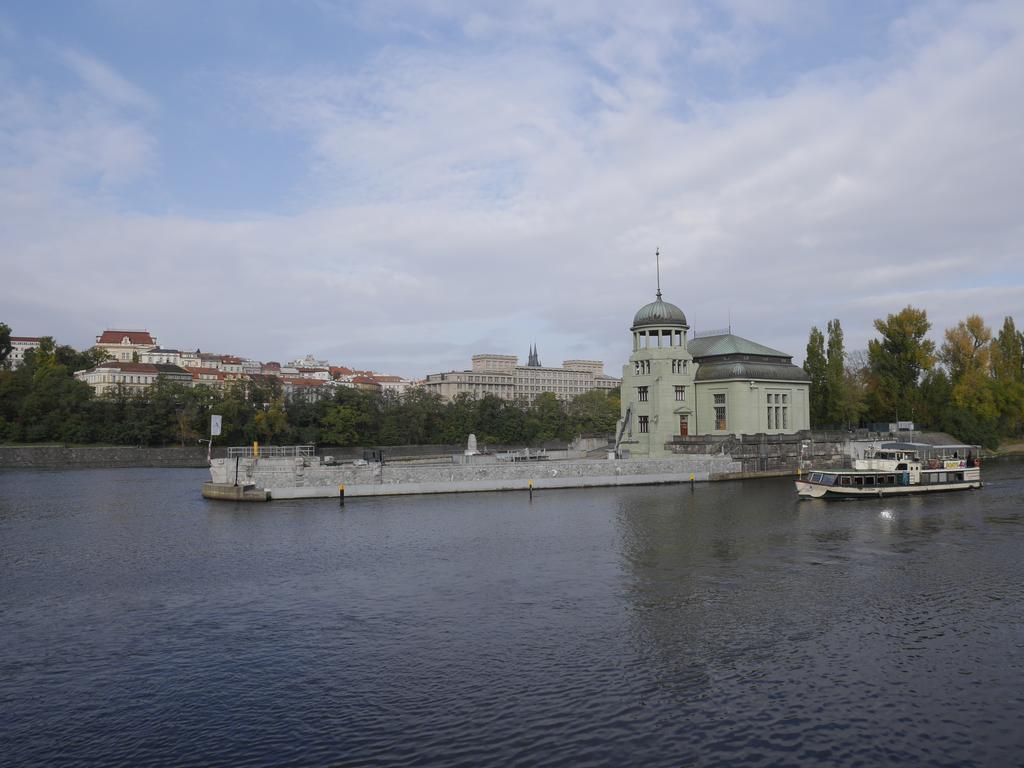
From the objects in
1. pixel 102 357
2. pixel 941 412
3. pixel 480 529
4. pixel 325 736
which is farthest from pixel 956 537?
pixel 102 357

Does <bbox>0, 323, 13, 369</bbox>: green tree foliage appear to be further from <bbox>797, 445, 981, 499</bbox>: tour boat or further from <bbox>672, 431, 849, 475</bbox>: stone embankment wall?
<bbox>797, 445, 981, 499</bbox>: tour boat

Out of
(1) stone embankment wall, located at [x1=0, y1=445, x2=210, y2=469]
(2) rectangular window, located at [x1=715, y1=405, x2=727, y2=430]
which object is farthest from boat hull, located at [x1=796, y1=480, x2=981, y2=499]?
(1) stone embankment wall, located at [x1=0, y1=445, x2=210, y2=469]

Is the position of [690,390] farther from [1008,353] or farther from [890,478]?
[1008,353]

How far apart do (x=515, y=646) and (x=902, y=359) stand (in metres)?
92.0

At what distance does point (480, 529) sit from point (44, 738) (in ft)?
86.9

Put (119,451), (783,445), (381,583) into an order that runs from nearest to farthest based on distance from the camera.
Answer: (381,583)
(783,445)
(119,451)

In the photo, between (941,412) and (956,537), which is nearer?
(956,537)

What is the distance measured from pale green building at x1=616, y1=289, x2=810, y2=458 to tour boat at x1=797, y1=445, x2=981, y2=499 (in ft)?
58.0

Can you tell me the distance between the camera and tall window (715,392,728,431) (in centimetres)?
7919

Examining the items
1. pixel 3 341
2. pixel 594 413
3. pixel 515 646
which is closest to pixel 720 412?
pixel 515 646

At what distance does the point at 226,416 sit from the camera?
371 feet

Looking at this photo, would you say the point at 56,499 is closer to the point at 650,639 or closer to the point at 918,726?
the point at 650,639

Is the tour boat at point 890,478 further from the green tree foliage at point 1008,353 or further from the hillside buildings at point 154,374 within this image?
the hillside buildings at point 154,374

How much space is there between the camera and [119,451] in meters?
108
